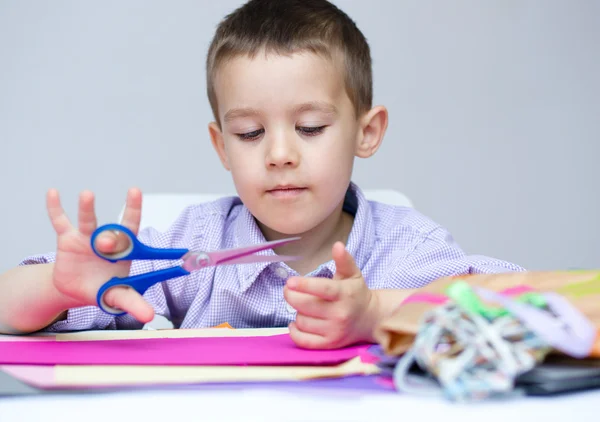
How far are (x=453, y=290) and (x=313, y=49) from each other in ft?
2.16

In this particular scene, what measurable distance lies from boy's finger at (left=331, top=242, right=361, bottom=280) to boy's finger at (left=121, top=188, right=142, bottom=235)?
208 mm

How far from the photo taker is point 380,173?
2.14 m

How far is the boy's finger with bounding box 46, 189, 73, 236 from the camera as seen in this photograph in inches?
31.0

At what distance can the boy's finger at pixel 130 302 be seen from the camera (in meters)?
0.75

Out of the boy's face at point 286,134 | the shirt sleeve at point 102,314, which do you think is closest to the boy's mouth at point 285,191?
the boy's face at point 286,134

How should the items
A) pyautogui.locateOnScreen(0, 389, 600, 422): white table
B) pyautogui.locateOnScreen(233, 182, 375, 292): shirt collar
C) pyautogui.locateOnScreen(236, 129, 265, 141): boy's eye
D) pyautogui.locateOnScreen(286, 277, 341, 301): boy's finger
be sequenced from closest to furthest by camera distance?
pyautogui.locateOnScreen(0, 389, 600, 422): white table, pyautogui.locateOnScreen(286, 277, 341, 301): boy's finger, pyautogui.locateOnScreen(236, 129, 265, 141): boy's eye, pyautogui.locateOnScreen(233, 182, 375, 292): shirt collar

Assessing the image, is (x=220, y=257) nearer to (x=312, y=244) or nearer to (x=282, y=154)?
(x=282, y=154)

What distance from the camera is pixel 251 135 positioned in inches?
43.4

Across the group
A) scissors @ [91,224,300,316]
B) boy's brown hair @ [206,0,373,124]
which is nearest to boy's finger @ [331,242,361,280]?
scissors @ [91,224,300,316]

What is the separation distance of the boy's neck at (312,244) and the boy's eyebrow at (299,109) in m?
0.22

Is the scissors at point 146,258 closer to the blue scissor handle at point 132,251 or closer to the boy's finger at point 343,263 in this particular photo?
the blue scissor handle at point 132,251

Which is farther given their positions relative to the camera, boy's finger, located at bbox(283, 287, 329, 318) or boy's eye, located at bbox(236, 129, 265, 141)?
boy's eye, located at bbox(236, 129, 265, 141)

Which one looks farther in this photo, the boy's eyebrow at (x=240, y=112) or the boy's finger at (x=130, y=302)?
the boy's eyebrow at (x=240, y=112)

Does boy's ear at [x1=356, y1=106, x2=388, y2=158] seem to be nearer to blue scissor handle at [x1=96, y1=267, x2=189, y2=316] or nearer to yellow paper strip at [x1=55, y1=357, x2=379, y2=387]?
blue scissor handle at [x1=96, y1=267, x2=189, y2=316]
